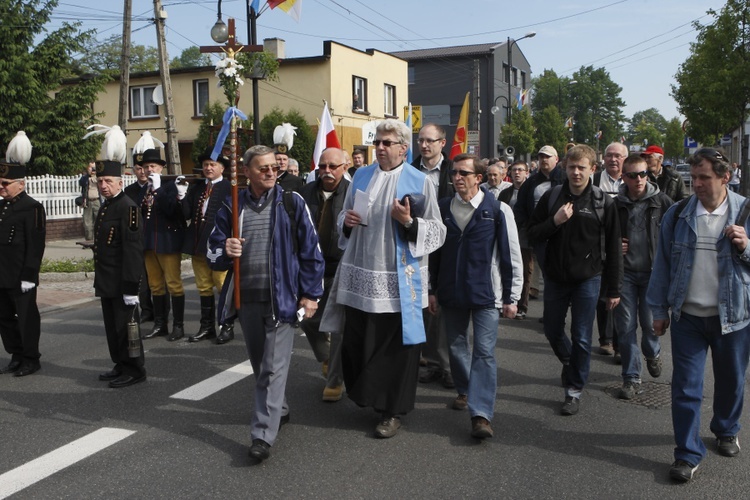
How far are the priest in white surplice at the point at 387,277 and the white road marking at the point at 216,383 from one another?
5.20 feet

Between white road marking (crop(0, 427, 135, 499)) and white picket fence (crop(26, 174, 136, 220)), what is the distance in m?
15.9

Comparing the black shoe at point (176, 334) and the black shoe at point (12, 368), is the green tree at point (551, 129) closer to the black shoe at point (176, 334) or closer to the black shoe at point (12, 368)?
the black shoe at point (176, 334)

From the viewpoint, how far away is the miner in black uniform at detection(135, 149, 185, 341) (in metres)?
8.41

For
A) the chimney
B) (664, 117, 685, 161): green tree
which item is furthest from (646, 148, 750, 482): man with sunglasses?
(664, 117, 685, 161): green tree

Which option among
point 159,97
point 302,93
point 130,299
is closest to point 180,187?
point 130,299

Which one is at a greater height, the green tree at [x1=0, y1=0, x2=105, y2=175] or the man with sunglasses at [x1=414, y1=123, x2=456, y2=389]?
the green tree at [x1=0, y1=0, x2=105, y2=175]

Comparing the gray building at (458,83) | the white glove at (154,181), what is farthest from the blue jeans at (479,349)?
the gray building at (458,83)

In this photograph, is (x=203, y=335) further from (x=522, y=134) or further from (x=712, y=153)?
(x=522, y=134)

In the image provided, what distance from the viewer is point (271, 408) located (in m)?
4.91

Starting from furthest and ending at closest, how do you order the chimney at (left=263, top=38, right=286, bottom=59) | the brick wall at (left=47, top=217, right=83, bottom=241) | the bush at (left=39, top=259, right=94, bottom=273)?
the brick wall at (left=47, top=217, right=83, bottom=241) < the chimney at (left=263, top=38, right=286, bottom=59) < the bush at (left=39, top=259, right=94, bottom=273)

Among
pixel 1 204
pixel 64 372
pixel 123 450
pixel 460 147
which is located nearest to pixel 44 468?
pixel 123 450

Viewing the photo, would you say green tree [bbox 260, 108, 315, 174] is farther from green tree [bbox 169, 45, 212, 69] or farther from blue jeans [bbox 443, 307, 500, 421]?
green tree [bbox 169, 45, 212, 69]

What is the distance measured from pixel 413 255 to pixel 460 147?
16.2 ft

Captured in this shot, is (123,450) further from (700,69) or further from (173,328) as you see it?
(700,69)
